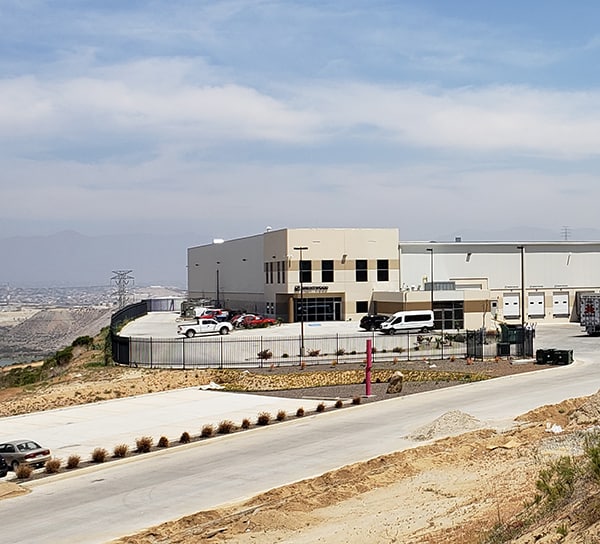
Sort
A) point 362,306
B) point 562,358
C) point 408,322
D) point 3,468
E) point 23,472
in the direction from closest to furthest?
point 23,472, point 3,468, point 562,358, point 408,322, point 362,306

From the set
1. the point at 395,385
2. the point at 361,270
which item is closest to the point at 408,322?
the point at 361,270

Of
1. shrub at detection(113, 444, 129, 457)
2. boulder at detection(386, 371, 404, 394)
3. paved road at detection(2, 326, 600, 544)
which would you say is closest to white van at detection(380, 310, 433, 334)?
boulder at detection(386, 371, 404, 394)

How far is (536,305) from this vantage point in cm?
8362

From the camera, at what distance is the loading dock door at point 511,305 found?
271ft

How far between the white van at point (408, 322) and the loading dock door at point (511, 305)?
16.1 meters

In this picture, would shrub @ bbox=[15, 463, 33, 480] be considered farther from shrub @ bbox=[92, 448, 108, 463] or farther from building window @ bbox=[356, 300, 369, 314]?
building window @ bbox=[356, 300, 369, 314]

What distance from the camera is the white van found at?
220 ft

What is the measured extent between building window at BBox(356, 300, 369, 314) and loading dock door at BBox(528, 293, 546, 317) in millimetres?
15715

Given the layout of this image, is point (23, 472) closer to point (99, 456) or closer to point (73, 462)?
point (73, 462)

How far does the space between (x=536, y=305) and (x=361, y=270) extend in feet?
56.6

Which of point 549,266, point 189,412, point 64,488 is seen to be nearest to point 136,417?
point 189,412

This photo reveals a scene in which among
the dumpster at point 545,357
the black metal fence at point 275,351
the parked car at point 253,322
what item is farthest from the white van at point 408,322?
the dumpster at point 545,357

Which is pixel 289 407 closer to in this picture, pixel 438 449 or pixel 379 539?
pixel 438 449

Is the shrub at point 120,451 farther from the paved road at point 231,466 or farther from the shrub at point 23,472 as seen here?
the shrub at point 23,472
